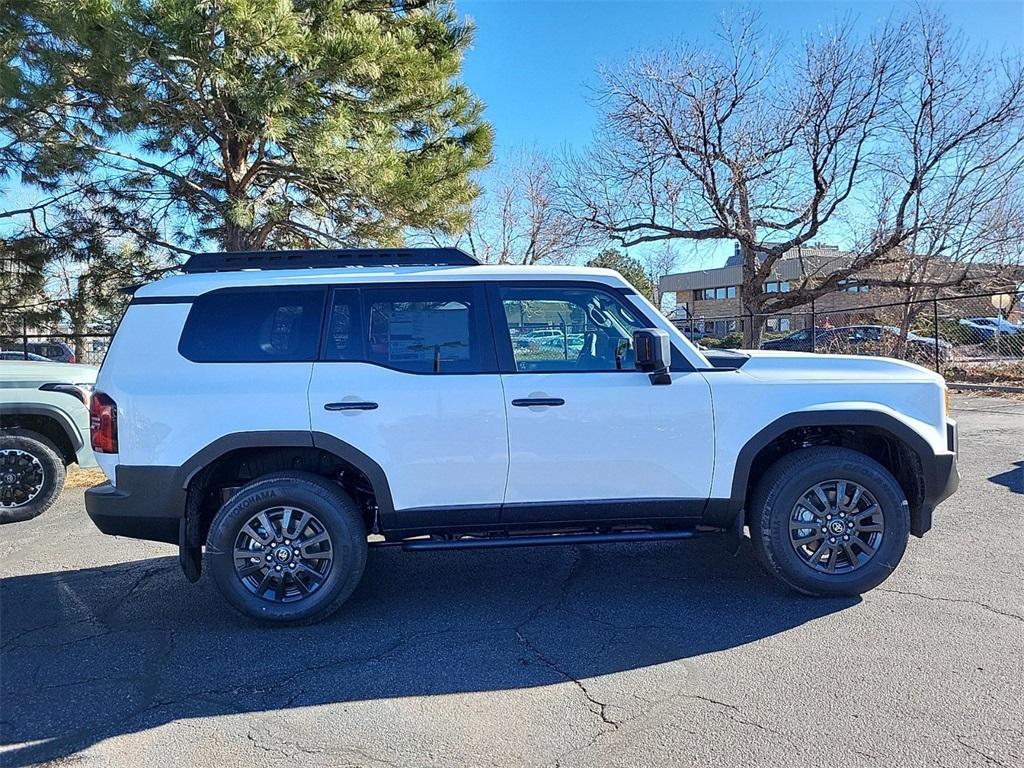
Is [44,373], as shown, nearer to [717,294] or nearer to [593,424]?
Answer: [593,424]

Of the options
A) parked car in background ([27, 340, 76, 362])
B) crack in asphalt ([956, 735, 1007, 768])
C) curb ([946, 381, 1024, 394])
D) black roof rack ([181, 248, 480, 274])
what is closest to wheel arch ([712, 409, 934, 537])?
crack in asphalt ([956, 735, 1007, 768])

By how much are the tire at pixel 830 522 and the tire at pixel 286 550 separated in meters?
2.38

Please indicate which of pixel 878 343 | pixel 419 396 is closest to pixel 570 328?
pixel 419 396

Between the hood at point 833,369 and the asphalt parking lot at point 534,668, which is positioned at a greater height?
the hood at point 833,369

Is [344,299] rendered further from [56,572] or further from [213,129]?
[213,129]

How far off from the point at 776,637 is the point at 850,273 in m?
16.4

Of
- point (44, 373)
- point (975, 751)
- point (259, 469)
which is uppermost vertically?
point (44, 373)

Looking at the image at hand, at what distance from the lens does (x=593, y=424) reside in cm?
380

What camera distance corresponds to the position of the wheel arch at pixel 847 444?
3.88 m

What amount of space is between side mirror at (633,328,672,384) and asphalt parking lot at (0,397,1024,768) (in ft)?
4.76

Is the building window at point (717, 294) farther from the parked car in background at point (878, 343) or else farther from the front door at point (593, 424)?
the front door at point (593, 424)

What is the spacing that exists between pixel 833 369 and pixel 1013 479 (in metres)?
4.20

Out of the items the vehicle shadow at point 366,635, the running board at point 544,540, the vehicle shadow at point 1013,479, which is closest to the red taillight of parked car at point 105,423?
the vehicle shadow at point 366,635

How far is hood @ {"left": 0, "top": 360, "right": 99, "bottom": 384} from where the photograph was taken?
6172 mm
